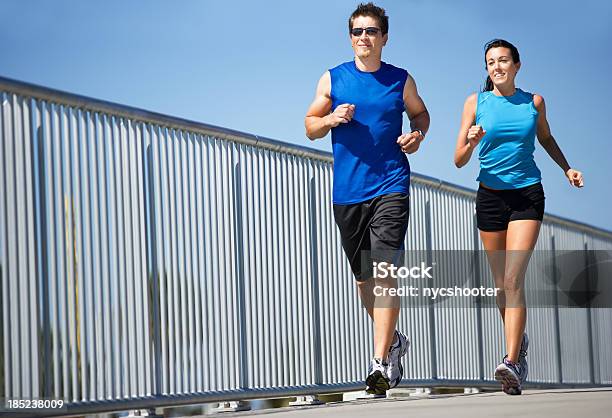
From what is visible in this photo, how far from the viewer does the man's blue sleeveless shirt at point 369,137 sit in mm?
7812

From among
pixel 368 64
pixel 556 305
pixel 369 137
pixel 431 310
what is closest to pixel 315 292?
pixel 369 137

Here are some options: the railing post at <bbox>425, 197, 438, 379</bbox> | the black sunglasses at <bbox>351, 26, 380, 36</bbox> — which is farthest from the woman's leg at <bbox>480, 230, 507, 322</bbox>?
the railing post at <bbox>425, 197, 438, 379</bbox>

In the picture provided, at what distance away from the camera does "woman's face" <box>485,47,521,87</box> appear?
8398 millimetres

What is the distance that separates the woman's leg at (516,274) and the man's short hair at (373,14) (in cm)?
140

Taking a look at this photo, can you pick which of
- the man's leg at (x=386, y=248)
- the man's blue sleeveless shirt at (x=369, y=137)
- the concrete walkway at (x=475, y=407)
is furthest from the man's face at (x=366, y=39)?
the concrete walkway at (x=475, y=407)

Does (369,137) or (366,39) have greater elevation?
(366,39)

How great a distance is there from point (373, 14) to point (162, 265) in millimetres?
1817

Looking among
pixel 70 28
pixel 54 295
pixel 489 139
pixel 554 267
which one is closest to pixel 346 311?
pixel 489 139

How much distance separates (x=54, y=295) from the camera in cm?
652

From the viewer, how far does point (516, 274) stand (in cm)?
825

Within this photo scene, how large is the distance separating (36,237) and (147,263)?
1.03m

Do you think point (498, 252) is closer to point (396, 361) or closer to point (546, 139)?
point (546, 139)

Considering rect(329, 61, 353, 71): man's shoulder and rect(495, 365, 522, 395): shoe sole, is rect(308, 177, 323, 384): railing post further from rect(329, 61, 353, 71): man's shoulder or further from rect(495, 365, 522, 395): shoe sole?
rect(329, 61, 353, 71): man's shoulder

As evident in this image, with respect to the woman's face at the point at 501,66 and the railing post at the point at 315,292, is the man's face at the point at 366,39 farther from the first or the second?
the railing post at the point at 315,292
